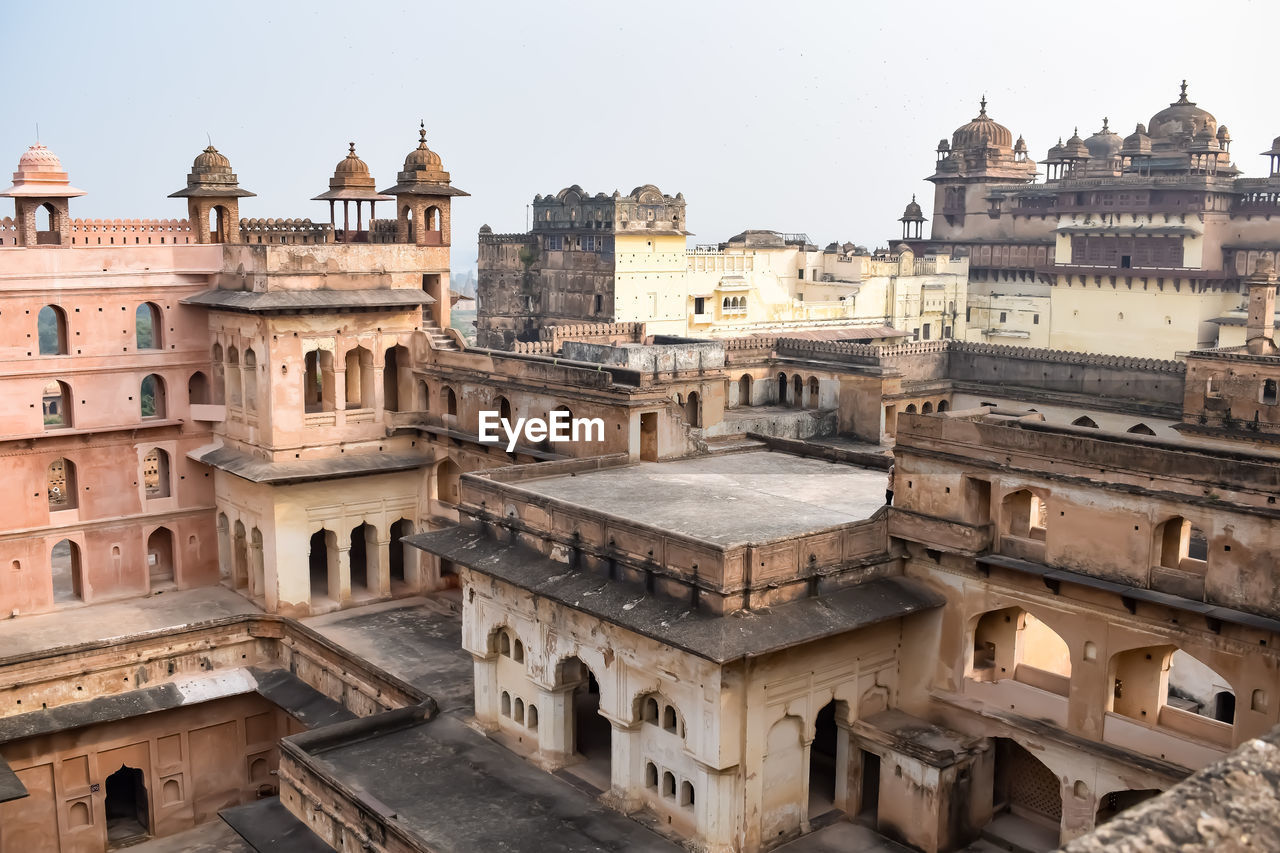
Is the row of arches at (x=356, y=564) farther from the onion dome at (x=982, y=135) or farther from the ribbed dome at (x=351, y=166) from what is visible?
the onion dome at (x=982, y=135)

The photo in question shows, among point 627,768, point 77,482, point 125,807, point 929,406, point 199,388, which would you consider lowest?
point 125,807

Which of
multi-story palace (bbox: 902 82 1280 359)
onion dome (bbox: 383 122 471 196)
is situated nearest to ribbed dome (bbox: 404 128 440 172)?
onion dome (bbox: 383 122 471 196)

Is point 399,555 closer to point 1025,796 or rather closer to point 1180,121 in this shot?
point 1025,796

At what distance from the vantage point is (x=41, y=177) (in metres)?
27.1

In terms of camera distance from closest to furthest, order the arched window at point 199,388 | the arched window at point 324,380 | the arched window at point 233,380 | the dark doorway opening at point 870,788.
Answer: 1. the dark doorway opening at point 870,788
2. the arched window at point 324,380
3. the arched window at point 233,380
4. the arched window at point 199,388

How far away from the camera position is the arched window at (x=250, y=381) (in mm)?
27547

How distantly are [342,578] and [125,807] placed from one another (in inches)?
257

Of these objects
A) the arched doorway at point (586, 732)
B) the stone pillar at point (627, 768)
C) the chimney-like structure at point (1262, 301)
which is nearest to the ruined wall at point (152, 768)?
the arched doorway at point (586, 732)

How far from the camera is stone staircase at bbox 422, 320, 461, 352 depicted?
29.3m

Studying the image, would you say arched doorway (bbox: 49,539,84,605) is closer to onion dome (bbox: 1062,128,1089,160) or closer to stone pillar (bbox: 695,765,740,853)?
stone pillar (bbox: 695,765,740,853)

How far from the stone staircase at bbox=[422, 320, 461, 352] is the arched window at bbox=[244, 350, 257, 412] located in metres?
4.07

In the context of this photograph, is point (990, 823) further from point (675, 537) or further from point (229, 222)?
point (229, 222)

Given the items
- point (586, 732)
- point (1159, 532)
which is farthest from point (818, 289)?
point (1159, 532)

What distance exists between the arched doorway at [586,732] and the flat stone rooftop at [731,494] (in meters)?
2.66
